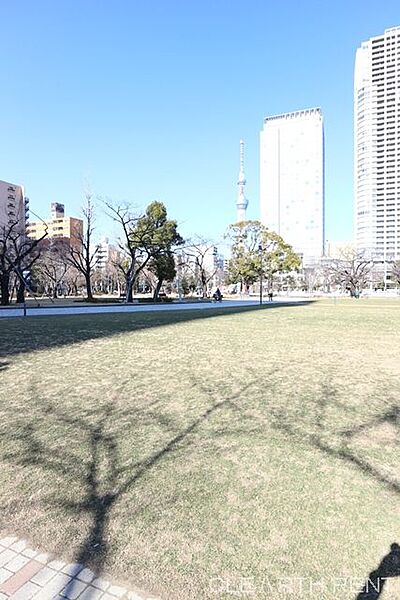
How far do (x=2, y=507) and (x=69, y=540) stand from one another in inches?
21.5

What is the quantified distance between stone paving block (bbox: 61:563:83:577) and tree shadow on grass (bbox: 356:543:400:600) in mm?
1219

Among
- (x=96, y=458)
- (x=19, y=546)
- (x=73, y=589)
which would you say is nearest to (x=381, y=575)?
(x=73, y=589)

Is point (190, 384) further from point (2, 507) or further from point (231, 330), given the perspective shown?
point (231, 330)

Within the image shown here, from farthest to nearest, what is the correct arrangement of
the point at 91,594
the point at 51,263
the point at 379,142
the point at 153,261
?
the point at 379,142 → the point at 51,263 → the point at 153,261 → the point at 91,594

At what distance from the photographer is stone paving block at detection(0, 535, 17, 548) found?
1764 millimetres

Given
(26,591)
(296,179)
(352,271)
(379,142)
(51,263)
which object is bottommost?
(26,591)

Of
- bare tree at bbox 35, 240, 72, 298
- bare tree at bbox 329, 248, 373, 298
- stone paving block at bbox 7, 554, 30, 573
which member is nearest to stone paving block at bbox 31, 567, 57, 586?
stone paving block at bbox 7, 554, 30, 573

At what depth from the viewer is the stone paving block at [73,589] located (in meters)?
1.50

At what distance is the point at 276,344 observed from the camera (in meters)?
7.48

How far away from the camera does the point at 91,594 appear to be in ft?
4.91

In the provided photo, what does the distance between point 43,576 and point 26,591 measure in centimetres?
8

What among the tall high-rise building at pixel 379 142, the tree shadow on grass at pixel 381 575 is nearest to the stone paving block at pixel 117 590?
the tree shadow on grass at pixel 381 575

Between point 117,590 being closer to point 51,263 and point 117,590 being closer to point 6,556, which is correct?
point 6,556

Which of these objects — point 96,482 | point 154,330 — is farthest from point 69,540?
point 154,330
